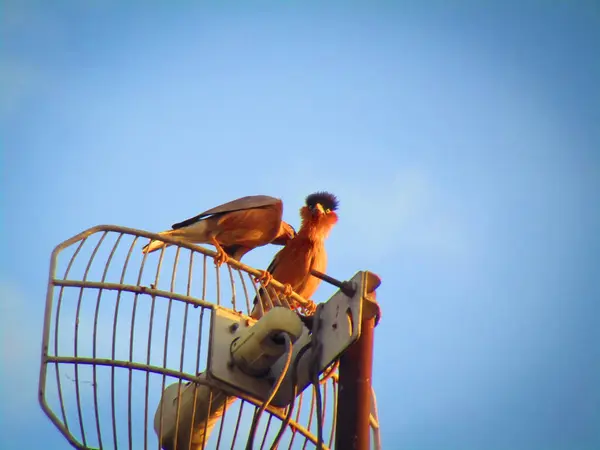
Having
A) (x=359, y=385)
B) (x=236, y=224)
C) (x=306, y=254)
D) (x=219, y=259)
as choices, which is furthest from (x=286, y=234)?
(x=359, y=385)

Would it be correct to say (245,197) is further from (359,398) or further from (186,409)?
(359,398)

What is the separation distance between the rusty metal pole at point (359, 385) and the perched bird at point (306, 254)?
16.5 ft

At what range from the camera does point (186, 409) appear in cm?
323

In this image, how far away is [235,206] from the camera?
6863 mm

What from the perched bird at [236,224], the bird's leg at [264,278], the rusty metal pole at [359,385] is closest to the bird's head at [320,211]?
the perched bird at [236,224]

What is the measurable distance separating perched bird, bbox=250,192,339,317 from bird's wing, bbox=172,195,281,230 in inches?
33.5

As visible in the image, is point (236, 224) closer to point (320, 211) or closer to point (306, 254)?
point (306, 254)

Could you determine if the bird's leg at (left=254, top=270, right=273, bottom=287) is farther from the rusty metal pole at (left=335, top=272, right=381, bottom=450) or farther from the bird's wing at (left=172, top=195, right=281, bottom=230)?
the bird's wing at (left=172, top=195, right=281, bottom=230)

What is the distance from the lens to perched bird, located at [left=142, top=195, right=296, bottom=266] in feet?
22.6

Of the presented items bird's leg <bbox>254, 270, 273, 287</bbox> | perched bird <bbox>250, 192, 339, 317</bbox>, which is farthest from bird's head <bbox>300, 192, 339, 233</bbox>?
bird's leg <bbox>254, 270, 273, 287</bbox>

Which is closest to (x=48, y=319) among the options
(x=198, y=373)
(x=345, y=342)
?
(x=198, y=373)

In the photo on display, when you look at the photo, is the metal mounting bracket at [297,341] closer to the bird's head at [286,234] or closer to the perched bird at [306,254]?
the perched bird at [306,254]

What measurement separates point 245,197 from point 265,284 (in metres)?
3.13

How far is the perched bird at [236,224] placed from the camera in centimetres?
688
